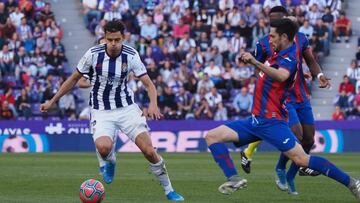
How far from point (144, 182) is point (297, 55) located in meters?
4.12

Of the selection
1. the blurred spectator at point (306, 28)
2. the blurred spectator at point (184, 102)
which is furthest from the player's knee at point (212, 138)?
the blurred spectator at point (306, 28)

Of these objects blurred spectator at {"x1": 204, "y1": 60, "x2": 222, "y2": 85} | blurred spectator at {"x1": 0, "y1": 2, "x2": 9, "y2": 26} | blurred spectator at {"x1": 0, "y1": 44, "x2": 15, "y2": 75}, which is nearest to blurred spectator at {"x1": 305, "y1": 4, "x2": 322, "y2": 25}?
blurred spectator at {"x1": 204, "y1": 60, "x2": 222, "y2": 85}

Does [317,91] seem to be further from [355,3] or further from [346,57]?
[355,3]

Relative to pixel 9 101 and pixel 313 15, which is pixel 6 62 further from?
pixel 313 15

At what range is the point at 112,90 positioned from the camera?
1345 centimetres

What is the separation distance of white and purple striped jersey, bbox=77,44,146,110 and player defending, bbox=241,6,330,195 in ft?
5.67

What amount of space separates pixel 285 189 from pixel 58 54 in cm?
2002

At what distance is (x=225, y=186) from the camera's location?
39.4ft

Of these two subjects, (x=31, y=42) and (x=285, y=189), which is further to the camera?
(x=31, y=42)

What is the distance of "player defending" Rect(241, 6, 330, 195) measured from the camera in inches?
532

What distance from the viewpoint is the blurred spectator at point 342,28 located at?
33.0m

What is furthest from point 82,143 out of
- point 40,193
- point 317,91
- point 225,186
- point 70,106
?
point 225,186

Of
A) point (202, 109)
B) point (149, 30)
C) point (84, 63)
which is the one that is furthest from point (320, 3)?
point (84, 63)

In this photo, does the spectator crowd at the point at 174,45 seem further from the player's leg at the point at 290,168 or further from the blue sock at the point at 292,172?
the blue sock at the point at 292,172
